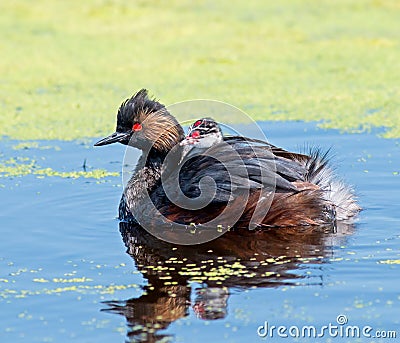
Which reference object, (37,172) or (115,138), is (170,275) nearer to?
(115,138)

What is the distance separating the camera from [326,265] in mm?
4965

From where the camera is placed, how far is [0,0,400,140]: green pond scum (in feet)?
30.2

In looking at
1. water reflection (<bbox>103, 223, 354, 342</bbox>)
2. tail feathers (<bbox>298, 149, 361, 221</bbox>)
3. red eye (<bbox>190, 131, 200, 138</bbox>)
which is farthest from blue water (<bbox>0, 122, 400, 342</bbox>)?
red eye (<bbox>190, 131, 200, 138</bbox>)

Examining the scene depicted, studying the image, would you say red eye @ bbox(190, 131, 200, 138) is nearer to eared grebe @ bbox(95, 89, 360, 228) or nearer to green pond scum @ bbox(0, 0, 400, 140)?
eared grebe @ bbox(95, 89, 360, 228)

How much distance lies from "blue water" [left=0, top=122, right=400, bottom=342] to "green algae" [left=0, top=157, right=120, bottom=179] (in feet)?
0.79

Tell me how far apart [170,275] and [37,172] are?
9.05ft

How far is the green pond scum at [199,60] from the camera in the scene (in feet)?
30.2

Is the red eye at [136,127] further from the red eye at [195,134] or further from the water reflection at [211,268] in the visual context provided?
the water reflection at [211,268]

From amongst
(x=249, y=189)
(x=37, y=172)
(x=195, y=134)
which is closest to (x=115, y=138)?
(x=195, y=134)

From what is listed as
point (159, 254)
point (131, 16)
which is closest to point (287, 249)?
point (159, 254)

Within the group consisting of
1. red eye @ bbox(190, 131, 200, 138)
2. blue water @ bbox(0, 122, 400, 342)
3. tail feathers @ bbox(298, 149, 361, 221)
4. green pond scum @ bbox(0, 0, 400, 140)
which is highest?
green pond scum @ bbox(0, 0, 400, 140)

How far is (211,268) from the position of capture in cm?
505

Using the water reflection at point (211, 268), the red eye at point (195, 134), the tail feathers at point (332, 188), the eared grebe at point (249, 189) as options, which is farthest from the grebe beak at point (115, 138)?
the tail feathers at point (332, 188)

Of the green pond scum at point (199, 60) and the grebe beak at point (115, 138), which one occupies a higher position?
the green pond scum at point (199, 60)
